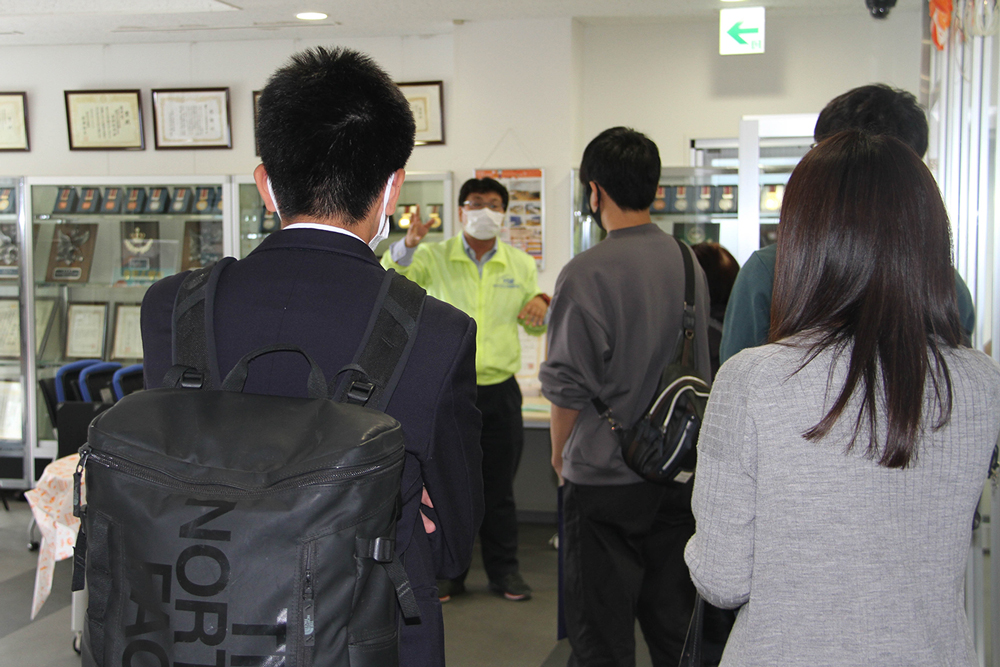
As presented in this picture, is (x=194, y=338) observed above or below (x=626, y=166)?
below

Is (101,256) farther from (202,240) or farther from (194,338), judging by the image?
(194,338)

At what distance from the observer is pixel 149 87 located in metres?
5.55

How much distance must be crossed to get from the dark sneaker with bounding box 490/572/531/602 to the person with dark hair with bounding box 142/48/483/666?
2.64m

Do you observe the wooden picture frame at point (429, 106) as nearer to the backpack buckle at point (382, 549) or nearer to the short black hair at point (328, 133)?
the short black hair at point (328, 133)

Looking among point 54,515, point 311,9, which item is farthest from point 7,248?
point 54,515

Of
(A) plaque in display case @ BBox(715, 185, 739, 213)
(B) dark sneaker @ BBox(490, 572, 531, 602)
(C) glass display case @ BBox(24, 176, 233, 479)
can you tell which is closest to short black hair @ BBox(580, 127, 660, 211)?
(B) dark sneaker @ BBox(490, 572, 531, 602)

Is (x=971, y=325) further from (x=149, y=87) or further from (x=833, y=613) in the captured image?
(x=149, y=87)

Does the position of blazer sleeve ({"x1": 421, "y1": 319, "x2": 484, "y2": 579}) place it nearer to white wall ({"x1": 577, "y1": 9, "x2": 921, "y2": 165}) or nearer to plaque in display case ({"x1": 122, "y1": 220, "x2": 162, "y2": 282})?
white wall ({"x1": 577, "y1": 9, "x2": 921, "y2": 165})

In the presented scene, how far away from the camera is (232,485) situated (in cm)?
90

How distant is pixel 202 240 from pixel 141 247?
392 mm

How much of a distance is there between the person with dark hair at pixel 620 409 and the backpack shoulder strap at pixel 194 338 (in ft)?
3.99

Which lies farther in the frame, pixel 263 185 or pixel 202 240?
pixel 202 240

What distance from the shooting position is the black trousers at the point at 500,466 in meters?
3.69

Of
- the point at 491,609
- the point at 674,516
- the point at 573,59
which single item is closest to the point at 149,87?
the point at 573,59
